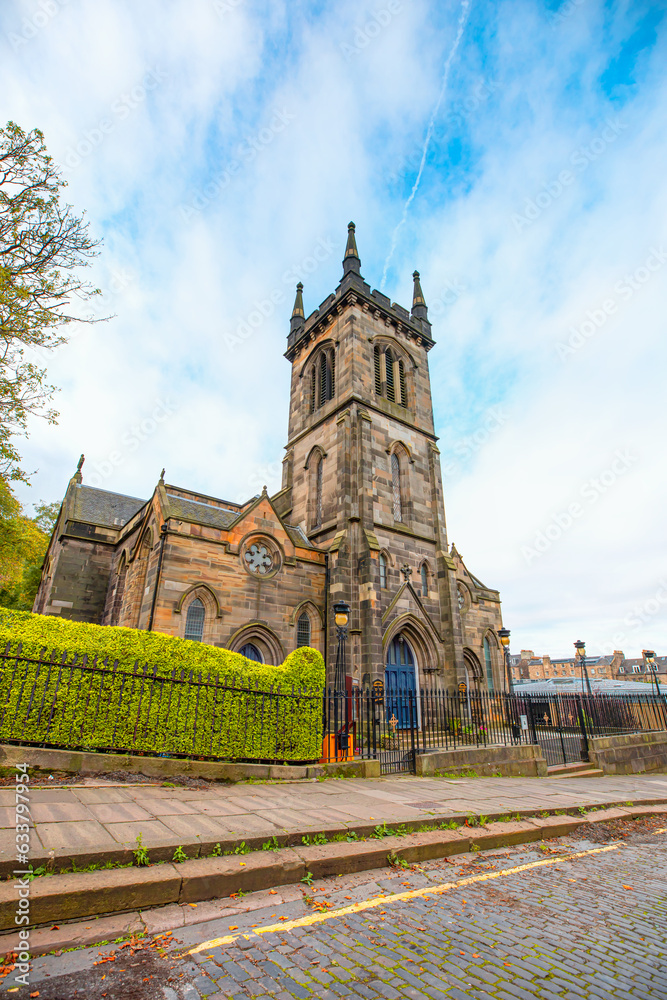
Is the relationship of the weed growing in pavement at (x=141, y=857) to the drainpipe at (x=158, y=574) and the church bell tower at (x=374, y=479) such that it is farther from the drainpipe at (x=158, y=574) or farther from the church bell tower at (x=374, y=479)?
the church bell tower at (x=374, y=479)

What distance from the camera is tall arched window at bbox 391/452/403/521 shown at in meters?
21.4

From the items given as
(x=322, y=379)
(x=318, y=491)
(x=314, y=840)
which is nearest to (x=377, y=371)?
(x=322, y=379)

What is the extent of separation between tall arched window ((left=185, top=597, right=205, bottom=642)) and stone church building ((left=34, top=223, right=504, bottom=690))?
0.04 metres

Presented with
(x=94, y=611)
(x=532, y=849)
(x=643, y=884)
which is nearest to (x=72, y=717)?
(x=532, y=849)

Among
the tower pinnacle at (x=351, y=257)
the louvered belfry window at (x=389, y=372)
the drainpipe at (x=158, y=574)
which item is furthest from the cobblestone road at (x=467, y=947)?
the tower pinnacle at (x=351, y=257)

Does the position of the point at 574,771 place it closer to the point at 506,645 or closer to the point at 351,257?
the point at 506,645

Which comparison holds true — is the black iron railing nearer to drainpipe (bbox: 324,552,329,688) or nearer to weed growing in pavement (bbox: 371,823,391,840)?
weed growing in pavement (bbox: 371,823,391,840)

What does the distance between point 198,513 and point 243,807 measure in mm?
11608

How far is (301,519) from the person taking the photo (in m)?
22.5

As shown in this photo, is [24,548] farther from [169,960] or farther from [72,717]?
[169,960]

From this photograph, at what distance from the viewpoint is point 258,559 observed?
1688 centimetres

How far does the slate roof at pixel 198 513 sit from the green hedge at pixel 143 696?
6822 mm

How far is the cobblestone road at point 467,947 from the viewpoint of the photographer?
2939 millimetres

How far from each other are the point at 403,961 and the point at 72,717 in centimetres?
619
